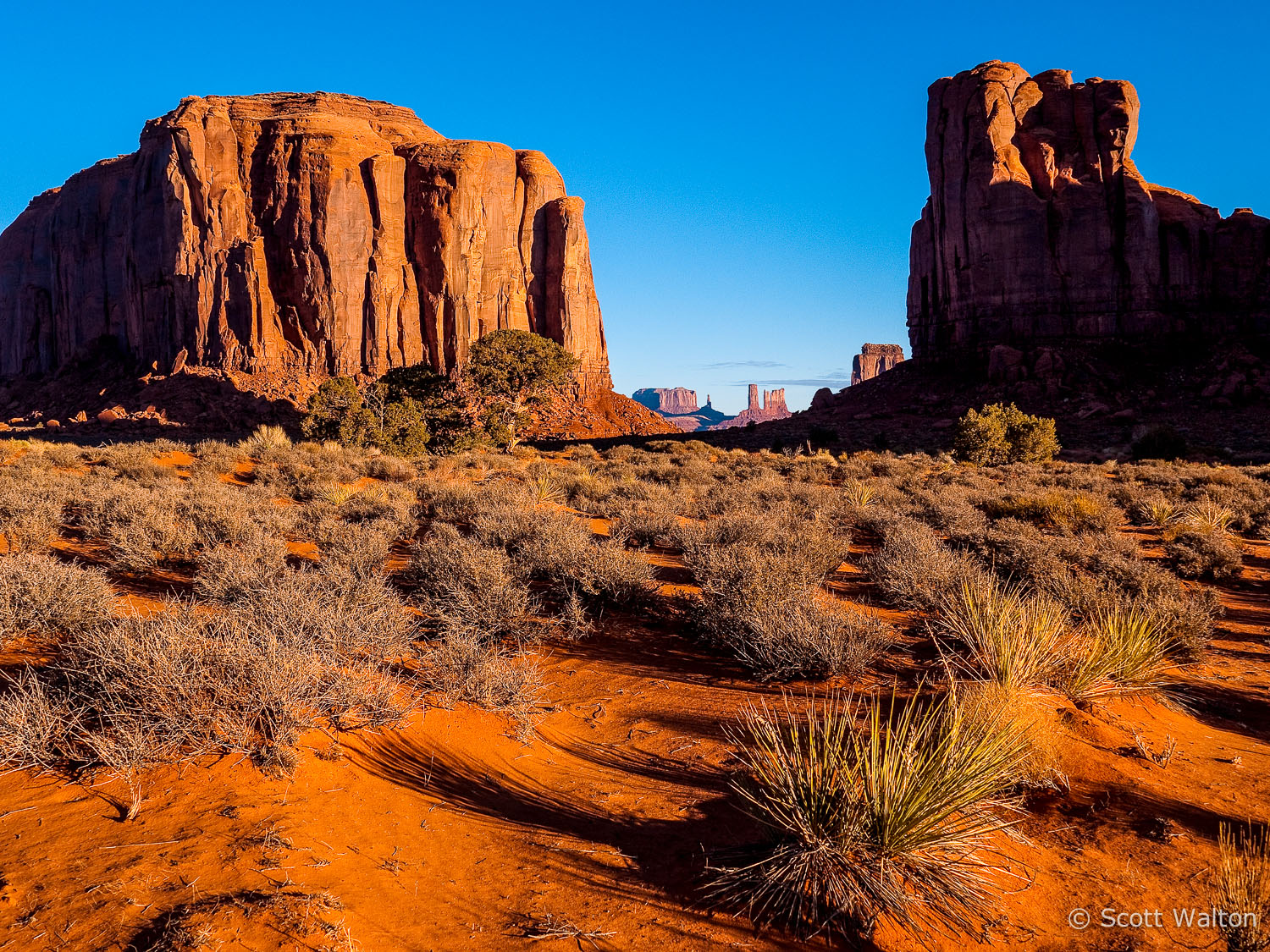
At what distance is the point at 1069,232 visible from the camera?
144 feet

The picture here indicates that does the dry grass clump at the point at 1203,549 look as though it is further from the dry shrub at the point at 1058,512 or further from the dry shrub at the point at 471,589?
the dry shrub at the point at 471,589

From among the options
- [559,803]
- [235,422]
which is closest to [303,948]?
[559,803]

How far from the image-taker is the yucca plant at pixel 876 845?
2.58 metres

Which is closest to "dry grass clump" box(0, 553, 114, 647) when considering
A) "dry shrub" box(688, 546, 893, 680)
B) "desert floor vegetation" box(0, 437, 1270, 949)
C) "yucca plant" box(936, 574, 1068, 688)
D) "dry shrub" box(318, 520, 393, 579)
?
"desert floor vegetation" box(0, 437, 1270, 949)

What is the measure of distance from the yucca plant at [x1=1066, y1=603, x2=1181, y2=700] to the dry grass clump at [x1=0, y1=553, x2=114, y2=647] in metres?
6.72

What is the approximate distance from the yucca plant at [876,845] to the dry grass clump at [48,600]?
4736mm

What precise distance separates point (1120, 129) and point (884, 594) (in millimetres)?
53270

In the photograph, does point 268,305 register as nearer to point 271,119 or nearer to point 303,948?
point 271,119

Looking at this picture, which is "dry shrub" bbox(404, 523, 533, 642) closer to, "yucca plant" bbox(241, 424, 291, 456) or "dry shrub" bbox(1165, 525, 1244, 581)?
"dry shrub" bbox(1165, 525, 1244, 581)

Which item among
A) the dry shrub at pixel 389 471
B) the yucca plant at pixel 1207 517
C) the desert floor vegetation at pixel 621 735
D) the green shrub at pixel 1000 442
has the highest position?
the green shrub at pixel 1000 442

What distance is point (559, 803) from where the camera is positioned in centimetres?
349

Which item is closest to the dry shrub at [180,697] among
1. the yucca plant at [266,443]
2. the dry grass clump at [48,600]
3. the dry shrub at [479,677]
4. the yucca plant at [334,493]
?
the dry shrub at [479,677]

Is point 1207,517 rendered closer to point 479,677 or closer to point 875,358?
point 479,677

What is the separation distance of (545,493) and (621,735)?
29.6 feet
